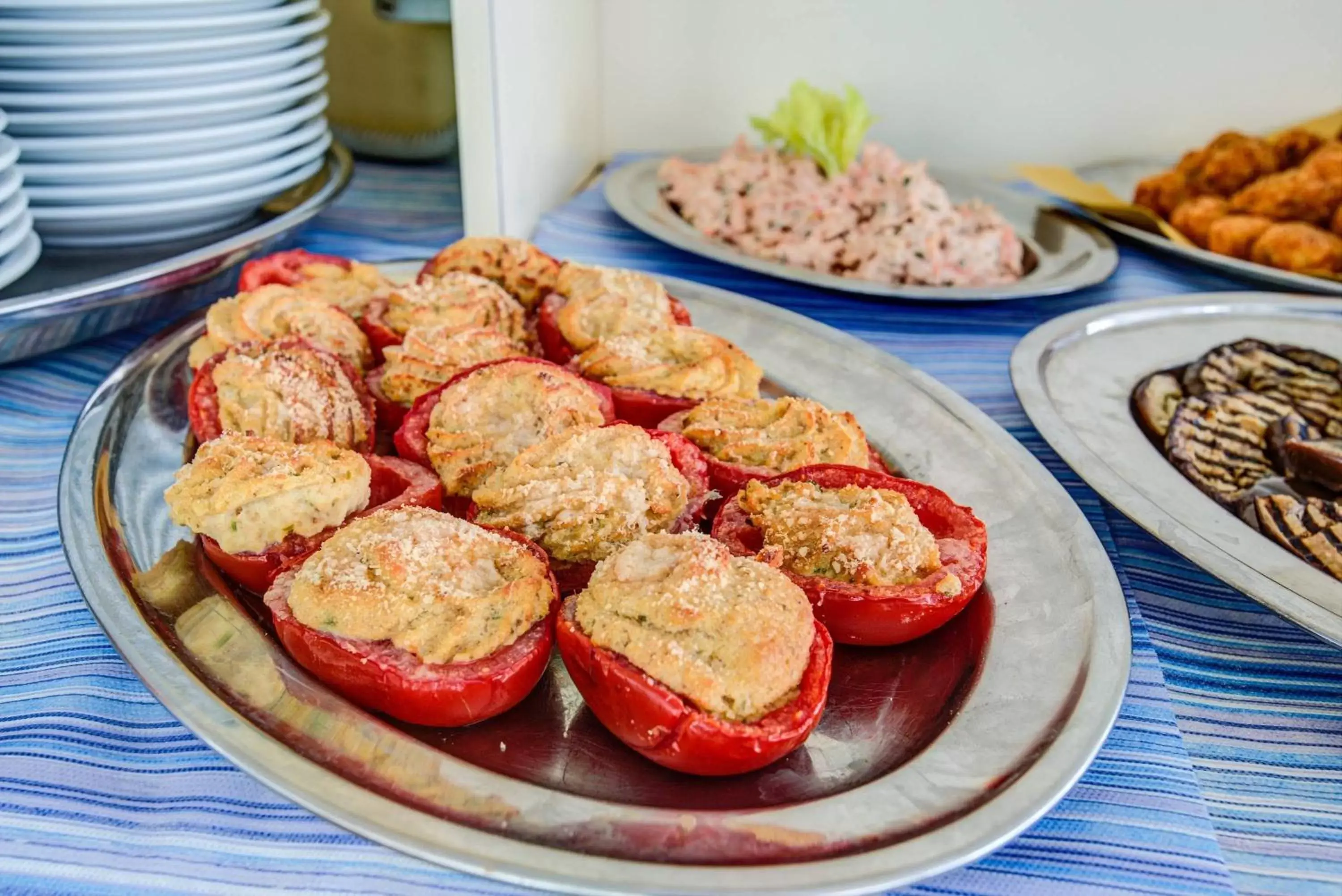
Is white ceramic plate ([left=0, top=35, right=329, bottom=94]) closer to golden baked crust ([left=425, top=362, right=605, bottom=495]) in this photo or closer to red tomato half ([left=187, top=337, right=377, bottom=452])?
red tomato half ([left=187, top=337, right=377, bottom=452])

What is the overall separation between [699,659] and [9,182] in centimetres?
165

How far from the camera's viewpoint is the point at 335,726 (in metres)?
1.20

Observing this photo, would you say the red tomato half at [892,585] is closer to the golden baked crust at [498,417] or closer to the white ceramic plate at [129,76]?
the golden baked crust at [498,417]

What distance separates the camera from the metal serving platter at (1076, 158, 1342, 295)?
2809 mm

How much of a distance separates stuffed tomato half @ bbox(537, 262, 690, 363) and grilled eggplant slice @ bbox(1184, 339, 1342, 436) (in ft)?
3.72

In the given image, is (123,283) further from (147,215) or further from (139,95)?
(139,95)

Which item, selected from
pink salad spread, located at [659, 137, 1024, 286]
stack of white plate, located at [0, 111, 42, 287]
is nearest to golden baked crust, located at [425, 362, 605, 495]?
stack of white plate, located at [0, 111, 42, 287]

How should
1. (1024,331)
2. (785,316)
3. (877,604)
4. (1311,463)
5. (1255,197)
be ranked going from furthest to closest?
(1255,197), (1024,331), (785,316), (1311,463), (877,604)

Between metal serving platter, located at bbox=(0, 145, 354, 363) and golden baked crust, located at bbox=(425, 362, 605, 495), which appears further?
metal serving platter, located at bbox=(0, 145, 354, 363)

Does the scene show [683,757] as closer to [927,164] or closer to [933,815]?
[933,815]

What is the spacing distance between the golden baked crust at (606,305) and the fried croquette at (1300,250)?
1.90 m

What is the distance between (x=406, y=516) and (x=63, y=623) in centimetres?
57

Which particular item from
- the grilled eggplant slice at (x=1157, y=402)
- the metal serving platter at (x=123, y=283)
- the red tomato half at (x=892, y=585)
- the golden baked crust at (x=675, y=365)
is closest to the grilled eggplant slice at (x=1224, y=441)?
the grilled eggplant slice at (x=1157, y=402)


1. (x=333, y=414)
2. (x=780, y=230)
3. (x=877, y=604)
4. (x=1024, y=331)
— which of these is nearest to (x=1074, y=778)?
(x=877, y=604)
